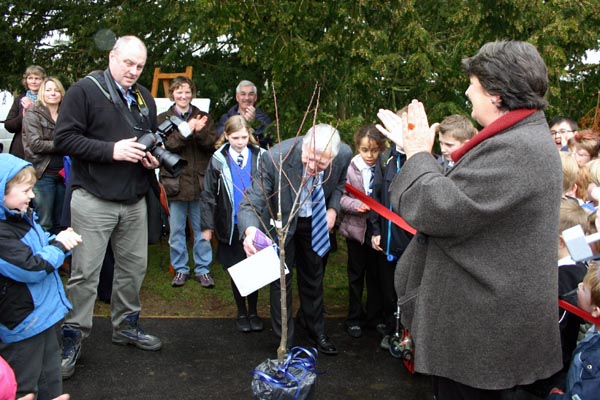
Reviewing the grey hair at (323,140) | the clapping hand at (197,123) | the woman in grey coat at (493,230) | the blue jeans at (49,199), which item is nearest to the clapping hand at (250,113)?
the clapping hand at (197,123)

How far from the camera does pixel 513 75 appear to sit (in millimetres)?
2248

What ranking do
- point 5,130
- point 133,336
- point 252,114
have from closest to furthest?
point 133,336, point 252,114, point 5,130

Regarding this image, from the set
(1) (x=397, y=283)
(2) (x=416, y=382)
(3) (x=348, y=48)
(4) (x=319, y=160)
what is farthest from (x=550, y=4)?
(1) (x=397, y=283)

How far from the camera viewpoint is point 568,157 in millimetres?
4246

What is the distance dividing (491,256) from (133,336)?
3.24 m

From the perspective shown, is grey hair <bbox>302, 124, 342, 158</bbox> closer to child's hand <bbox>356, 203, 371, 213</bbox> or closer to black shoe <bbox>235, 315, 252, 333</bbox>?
child's hand <bbox>356, 203, 371, 213</bbox>

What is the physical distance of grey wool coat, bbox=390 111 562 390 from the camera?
2.19 meters

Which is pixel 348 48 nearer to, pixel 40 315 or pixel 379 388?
pixel 379 388

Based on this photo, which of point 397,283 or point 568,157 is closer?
point 397,283

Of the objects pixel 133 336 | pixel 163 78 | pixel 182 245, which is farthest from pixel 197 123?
pixel 163 78

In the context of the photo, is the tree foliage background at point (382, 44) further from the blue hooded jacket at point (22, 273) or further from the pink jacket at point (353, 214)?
the blue hooded jacket at point (22, 273)

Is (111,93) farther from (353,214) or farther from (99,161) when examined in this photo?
(353,214)

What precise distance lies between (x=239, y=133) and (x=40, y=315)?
2486mm

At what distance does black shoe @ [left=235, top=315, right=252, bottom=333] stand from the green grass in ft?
1.01
